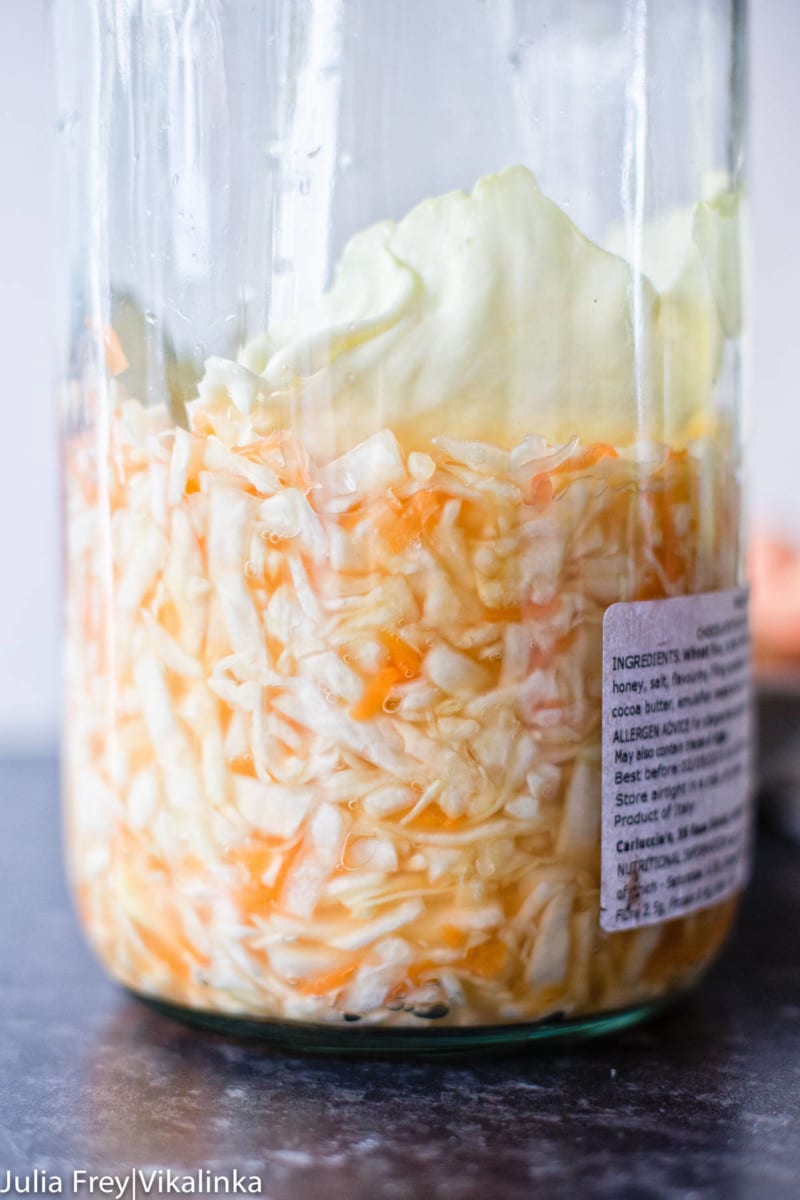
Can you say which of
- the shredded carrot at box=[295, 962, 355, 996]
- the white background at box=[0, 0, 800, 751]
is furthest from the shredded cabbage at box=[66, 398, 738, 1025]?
the white background at box=[0, 0, 800, 751]

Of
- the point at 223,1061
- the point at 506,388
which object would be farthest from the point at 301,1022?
the point at 506,388

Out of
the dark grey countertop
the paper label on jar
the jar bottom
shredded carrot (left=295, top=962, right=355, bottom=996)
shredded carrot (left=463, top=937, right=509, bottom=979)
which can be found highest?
the paper label on jar

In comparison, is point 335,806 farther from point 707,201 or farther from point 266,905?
point 707,201

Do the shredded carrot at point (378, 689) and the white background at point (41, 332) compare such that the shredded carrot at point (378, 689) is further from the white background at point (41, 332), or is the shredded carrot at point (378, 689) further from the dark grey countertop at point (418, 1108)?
the white background at point (41, 332)

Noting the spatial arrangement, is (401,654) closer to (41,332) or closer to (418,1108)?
(418,1108)

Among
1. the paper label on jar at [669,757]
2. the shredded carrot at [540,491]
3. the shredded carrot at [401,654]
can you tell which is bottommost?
the paper label on jar at [669,757]

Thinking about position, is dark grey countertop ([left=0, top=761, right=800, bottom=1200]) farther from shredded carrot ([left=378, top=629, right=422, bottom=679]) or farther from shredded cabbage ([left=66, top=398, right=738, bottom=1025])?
shredded carrot ([left=378, top=629, right=422, bottom=679])

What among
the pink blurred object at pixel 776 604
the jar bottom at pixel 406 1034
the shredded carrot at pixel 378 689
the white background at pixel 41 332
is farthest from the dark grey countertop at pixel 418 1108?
the white background at pixel 41 332

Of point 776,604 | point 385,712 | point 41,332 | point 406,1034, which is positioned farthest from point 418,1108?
point 41,332
